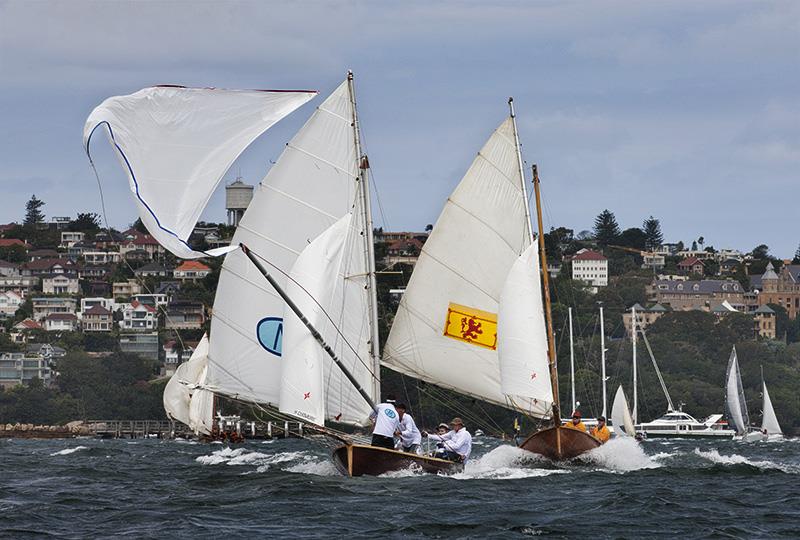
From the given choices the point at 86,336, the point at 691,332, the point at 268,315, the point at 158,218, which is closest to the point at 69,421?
the point at 86,336

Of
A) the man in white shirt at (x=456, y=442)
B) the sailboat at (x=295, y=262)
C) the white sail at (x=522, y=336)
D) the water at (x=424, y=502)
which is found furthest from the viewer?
the white sail at (x=522, y=336)

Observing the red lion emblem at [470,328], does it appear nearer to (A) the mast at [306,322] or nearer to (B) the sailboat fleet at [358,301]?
(B) the sailboat fleet at [358,301]

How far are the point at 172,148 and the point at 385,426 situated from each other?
815 centimetres

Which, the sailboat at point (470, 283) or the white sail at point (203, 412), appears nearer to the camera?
the sailboat at point (470, 283)

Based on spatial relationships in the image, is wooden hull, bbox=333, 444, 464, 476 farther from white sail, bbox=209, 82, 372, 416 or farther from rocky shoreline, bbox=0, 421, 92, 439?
rocky shoreline, bbox=0, 421, 92, 439

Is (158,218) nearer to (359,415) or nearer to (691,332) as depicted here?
(359,415)

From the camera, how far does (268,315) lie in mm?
40500

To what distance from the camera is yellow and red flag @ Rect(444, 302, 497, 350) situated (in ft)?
139

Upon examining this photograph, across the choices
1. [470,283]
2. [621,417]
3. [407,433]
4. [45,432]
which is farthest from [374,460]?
[45,432]

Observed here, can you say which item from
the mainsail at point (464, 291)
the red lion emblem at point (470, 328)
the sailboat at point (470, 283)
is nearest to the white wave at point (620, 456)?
the sailboat at point (470, 283)

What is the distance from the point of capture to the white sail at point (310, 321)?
34281 millimetres

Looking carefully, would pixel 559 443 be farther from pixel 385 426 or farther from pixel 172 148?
pixel 172 148

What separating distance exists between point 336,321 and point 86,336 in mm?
161010

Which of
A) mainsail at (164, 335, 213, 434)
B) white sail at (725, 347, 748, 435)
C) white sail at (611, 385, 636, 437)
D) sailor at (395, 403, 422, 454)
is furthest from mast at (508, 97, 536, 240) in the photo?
white sail at (725, 347, 748, 435)
